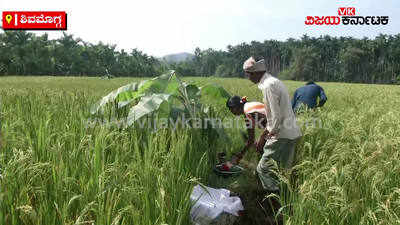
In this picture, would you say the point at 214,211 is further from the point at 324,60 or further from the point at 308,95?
the point at 324,60

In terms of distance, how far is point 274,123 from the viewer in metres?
2.72

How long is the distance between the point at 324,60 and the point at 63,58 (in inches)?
2676

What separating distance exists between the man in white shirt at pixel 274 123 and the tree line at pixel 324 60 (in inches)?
2391

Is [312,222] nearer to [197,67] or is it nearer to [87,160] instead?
[87,160]

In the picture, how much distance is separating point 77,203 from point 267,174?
70.4 inches

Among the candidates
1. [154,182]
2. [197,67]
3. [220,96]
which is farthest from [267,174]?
[197,67]

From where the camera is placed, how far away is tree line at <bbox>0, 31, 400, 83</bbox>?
1565 inches

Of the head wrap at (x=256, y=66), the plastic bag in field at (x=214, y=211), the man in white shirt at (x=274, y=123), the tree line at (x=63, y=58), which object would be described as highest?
the tree line at (x=63, y=58)

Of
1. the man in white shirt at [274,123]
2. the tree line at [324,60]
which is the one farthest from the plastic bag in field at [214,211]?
the tree line at [324,60]

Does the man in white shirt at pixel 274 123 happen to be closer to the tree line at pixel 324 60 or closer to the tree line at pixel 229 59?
the tree line at pixel 229 59

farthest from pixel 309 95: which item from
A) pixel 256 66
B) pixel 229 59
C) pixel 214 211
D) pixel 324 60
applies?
pixel 229 59

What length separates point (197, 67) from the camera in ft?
288

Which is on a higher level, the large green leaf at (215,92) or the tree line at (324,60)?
the tree line at (324,60)

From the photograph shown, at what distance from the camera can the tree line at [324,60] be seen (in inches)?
2783
